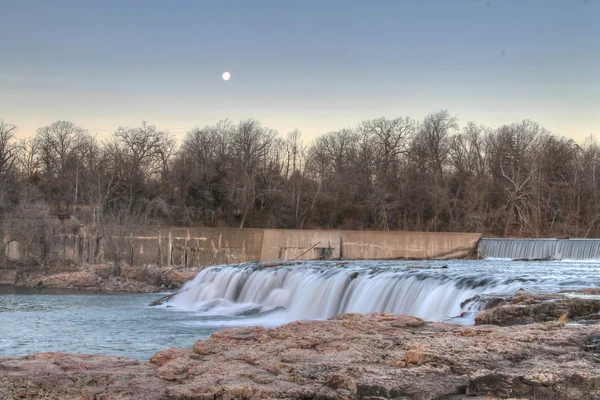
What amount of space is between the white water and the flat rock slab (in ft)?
18.6

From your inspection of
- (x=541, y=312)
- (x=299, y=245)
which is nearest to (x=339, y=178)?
(x=299, y=245)

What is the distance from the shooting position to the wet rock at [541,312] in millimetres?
11078

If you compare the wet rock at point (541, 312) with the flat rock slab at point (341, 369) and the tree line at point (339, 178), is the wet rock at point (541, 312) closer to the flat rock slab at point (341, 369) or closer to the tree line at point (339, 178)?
the flat rock slab at point (341, 369)

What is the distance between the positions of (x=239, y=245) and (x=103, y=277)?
7.56 m

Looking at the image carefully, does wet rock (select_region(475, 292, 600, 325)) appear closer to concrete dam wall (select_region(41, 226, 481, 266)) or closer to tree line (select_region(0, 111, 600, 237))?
concrete dam wall (select_region(41, 226, 481, 266))

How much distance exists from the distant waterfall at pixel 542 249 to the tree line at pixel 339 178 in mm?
18334

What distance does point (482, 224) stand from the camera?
5409 cm

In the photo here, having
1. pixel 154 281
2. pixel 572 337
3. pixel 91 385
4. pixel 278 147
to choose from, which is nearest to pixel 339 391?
pixel 91 385

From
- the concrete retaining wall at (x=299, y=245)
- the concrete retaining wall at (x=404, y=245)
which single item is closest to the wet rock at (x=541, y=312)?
the concrete retaining wall at (x=404, y=245)

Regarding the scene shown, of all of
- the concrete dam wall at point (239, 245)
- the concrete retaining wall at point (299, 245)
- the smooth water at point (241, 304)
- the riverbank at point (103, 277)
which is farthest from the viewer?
the concrete retaining wall at point (299, 245)

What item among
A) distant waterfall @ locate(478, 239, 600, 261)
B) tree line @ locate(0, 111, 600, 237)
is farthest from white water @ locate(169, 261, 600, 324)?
tree line @ locate(0, 111, 600, 237)

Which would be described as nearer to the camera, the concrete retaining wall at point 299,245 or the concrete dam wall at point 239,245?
the concrete dam wall at point 239,245

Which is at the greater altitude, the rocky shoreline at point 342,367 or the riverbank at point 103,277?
the rocky shoreline at point 342,367

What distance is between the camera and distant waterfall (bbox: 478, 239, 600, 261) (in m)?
31.7
